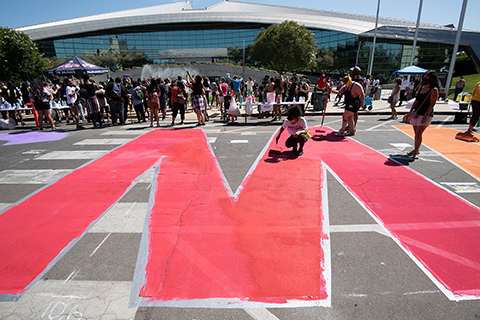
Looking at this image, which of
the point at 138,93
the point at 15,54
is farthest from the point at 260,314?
the point at 15,54

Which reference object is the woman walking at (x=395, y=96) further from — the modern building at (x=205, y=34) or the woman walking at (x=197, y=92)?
the modern building at (x=205, y=34)

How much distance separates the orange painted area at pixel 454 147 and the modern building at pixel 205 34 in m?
42.1

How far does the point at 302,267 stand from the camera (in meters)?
2.97

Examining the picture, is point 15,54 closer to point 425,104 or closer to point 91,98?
point 91,98

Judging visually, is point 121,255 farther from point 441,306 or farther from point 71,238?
point 441,306

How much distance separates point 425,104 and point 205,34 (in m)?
76.0

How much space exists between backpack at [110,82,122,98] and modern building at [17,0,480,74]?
45.5 meters

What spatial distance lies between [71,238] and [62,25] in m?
80.8

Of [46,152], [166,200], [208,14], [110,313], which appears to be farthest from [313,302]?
[208,14]

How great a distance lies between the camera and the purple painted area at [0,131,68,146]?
9.18 metres

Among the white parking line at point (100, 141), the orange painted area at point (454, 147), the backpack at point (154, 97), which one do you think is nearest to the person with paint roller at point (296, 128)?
the orange painted area at point (454, 147)

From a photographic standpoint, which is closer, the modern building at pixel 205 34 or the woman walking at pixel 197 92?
the woman walking at pixel 197 92

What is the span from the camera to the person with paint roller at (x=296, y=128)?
656cm

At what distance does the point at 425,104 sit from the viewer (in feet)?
20.9
